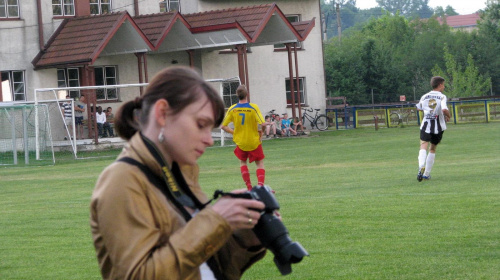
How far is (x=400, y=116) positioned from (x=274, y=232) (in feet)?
142

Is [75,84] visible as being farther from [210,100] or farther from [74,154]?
[210,100]

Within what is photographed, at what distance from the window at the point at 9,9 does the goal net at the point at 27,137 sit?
8078 millimetres

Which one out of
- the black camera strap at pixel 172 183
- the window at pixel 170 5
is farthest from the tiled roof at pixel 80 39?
the black camera strap at pixel 172 183

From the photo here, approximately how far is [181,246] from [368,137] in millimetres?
33988

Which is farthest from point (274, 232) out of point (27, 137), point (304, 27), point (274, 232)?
point (304, 27)

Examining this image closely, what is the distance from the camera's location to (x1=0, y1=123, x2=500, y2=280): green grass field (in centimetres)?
860

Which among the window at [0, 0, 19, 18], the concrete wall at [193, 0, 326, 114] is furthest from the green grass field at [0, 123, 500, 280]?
the concrete wall at [193, 0, 326, 114]

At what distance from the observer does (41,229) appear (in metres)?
12.6

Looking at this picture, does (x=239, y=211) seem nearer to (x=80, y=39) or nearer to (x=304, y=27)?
(x=80, y=39)

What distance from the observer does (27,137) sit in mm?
30328

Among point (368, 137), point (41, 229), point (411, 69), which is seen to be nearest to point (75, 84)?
point (368, 137)

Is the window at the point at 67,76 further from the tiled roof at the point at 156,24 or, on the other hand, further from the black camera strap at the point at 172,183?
the black camera strap at the point at 172,183

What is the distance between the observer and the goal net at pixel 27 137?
30.1m

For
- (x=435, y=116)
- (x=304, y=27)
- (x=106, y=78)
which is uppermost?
(x=304, y=27)
